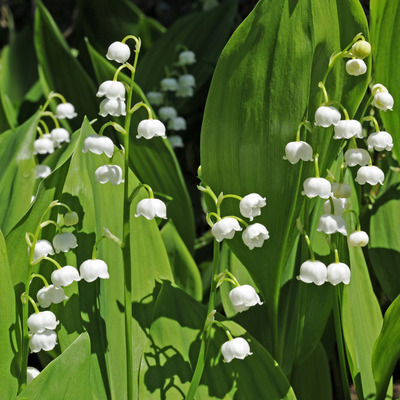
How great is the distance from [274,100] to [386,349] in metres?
0.50

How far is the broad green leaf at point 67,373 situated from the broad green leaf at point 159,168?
0.64 m

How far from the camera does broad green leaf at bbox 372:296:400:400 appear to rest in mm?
1130

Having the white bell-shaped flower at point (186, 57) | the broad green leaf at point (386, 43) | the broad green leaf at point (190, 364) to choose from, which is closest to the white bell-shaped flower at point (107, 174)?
the broad green leaf at point (190, 364)

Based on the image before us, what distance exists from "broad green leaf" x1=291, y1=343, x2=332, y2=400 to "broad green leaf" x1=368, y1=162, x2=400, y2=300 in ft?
0.70

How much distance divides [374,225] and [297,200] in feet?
1.18

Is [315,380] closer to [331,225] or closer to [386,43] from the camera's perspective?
[331,225]

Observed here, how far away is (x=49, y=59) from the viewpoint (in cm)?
197

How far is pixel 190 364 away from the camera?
3.83ft

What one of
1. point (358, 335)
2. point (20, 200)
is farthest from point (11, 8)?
point (358, 335)

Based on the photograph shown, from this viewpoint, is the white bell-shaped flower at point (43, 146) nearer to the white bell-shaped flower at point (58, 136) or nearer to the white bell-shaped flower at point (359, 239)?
the white bell-shaped flower at point (58, 136)

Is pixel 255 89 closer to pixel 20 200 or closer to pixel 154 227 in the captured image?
pixel 154 227

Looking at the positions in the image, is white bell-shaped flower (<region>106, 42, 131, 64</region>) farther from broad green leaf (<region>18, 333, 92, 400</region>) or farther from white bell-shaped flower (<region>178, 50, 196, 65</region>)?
white bell-shaped flower (<region>178, 50, 196, 65</region>)

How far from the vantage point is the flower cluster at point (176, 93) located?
1874 millimetres

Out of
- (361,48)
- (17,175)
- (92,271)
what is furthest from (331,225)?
(17,175)
